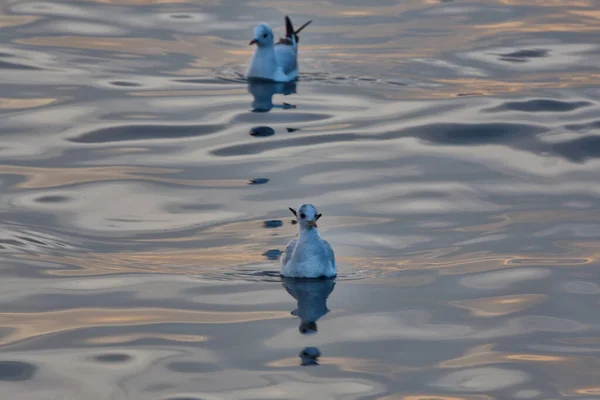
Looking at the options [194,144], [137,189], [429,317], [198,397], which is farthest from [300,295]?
[194,144]

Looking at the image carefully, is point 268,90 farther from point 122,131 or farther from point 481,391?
point 481,391

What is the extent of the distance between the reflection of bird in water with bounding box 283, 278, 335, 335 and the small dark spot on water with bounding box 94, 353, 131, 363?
141 cm

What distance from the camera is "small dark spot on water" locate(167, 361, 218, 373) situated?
9552mm

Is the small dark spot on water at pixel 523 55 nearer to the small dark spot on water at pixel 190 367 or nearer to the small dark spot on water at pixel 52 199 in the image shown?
the small dark spot on water at pixel 52 199

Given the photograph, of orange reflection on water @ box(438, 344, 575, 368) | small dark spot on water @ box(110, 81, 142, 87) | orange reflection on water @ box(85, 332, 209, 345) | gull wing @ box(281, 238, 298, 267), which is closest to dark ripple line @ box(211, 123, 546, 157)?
small dark spot on water @ box(110, 81, 142, 87)

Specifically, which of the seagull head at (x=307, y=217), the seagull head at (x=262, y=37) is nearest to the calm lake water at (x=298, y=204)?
the seagull head at (x=307, y=217)

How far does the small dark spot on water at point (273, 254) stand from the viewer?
39.7 ft

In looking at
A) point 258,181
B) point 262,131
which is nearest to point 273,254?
point 258,181

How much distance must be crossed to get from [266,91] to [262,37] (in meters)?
0.99

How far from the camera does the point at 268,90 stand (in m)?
19.5

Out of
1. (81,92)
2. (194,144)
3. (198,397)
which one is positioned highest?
(81,92)

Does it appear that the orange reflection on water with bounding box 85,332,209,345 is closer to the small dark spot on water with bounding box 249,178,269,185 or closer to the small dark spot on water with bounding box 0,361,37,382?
the small dark spot on water with bounding box 0,361,37,382

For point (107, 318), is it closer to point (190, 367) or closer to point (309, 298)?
point (190, 367)

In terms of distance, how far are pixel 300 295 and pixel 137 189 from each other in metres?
3.71
